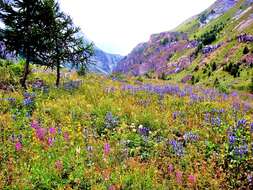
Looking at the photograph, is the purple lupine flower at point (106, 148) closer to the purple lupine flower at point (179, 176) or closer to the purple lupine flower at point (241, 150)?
the purple lupine flower at point (179, 176)

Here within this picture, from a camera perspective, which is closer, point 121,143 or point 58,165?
point 58,165

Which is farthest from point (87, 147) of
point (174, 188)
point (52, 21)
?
point (52, 21)

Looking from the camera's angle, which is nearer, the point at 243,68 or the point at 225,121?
the point at 225,121

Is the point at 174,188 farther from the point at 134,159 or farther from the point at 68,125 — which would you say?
the point at 68,125

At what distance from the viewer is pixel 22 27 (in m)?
14.3

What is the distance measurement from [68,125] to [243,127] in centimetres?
417

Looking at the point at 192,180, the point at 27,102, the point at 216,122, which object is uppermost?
the point at 27,102

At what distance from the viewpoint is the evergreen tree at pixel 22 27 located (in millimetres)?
13867

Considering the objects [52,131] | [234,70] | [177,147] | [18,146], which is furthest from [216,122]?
[234,70]

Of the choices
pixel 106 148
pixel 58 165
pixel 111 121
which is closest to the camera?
pixel 58 165

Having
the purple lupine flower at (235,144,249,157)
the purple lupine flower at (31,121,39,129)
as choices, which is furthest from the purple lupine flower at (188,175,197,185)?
the purple lupine flower at (31,121,39,129)

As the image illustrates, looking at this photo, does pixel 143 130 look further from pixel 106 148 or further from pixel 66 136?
pixel 66 136

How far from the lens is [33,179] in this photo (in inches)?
249

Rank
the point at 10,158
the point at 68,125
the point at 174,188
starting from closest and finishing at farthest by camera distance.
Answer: the point at 174,188, the point at 10,158, the point at 68,125
